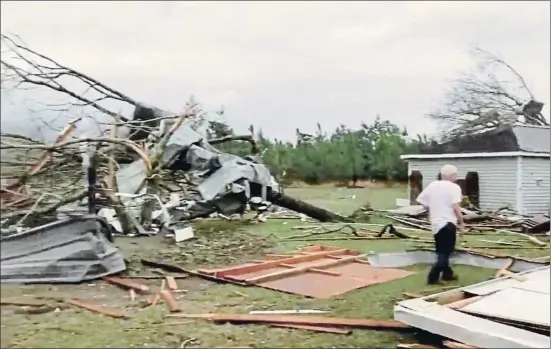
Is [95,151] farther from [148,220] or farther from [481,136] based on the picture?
[481,136]

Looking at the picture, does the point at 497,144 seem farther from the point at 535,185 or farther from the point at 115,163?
the point at 115,163

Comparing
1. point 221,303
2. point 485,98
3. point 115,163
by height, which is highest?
point 485,98

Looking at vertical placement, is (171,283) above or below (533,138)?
below

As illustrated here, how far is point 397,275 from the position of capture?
3.19 metres

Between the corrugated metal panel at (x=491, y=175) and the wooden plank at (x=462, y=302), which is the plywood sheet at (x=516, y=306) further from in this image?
the corrugated metal panel at (x=491, y=175)

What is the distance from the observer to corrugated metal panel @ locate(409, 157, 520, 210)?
311cm

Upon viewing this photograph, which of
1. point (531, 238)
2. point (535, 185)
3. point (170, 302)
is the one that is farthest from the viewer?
point (531, 238)

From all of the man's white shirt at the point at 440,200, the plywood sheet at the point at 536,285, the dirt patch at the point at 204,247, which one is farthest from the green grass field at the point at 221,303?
the plywood sheet at the point at 536,285

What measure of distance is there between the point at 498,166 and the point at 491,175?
60 mm

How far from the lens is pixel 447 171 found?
128 inches

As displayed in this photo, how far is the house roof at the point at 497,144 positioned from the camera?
9.19 feet

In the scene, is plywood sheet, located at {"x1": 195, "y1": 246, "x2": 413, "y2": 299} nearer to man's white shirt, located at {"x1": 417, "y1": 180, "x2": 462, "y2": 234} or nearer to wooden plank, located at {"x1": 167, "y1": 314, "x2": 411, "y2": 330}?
wooden plank, located at {"x1": 167, "y1": 314, "x2": 411, "y2": 330}

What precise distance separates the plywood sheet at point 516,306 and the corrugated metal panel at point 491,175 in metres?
0.68

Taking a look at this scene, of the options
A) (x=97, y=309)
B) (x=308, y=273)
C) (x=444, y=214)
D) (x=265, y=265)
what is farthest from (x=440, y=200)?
(x=97, y=309)
